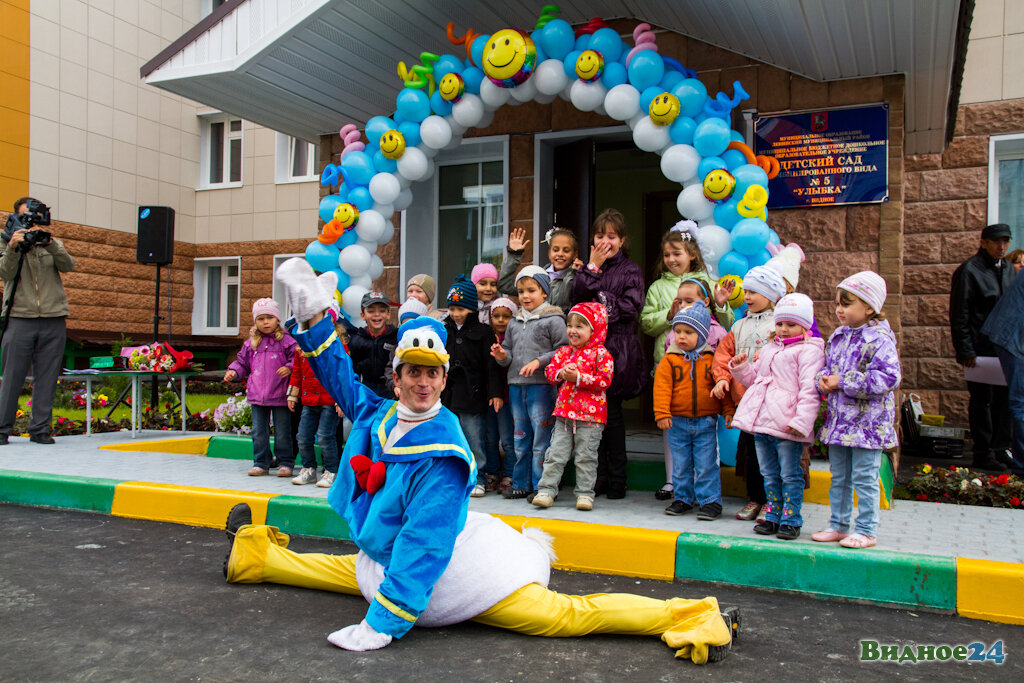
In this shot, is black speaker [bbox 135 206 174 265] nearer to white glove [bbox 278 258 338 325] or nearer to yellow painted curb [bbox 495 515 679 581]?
yellow painted curb [bbox 495 515 679 581]

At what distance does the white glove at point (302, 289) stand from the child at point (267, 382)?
3.70 metres

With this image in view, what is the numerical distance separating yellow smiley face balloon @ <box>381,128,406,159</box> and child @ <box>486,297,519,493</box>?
1.98 meters

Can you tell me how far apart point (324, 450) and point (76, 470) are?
212cm

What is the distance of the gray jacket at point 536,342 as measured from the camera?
5.86m

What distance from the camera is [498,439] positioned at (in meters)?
6.37

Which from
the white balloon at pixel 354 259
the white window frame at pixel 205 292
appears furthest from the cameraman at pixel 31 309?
the white window frame at pixel 205 292

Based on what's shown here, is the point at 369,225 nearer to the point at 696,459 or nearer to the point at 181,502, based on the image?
the point at 181,502

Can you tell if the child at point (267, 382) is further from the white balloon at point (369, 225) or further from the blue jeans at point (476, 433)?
the blue jeans at point (476, 433)

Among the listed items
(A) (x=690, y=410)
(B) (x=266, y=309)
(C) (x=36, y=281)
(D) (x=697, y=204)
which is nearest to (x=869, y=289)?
(A) (x=690, y=410)

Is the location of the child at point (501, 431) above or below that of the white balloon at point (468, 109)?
below

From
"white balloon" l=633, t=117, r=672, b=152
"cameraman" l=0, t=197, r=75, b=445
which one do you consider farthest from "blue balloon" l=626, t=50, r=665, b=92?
"cameraman" l=0, t=197, r=75, b=445

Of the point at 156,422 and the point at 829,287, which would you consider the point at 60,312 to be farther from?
the point at 829,287

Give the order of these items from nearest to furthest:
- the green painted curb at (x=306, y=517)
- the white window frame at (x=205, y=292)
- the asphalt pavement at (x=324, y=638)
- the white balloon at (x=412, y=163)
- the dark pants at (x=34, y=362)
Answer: the asphalt pavement at (x=324, y=638) < the green painted curb at (x=306, y=517) < the white balloon at (x=412, y=163) < the dark pants at (x=34, y=362) < the white window frame at (x=205, y=292)

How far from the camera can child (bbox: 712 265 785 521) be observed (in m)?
5.30
